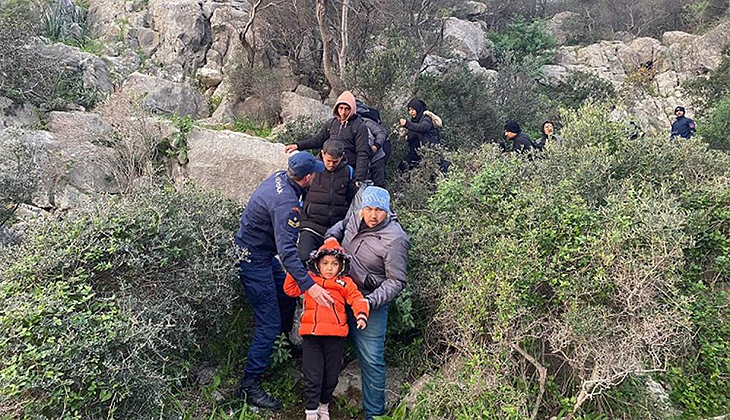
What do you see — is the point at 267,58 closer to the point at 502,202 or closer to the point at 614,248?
the point at 502,202

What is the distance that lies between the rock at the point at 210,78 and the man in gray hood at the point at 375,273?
10.0 m

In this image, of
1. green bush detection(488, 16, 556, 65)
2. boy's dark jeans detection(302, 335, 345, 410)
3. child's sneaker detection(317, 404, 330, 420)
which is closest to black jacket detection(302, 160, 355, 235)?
boy's dark jeans detection(302, 335, 345, 410)

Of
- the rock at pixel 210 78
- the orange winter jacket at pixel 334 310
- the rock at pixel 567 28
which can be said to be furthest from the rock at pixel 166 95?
the rock at pixel 567 28

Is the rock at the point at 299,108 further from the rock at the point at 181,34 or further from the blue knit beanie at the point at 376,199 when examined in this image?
the blue knit beanie at the point at 376,199

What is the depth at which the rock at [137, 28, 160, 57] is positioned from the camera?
44.7ft

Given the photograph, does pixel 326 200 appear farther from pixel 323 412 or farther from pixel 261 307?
pixel 323 412

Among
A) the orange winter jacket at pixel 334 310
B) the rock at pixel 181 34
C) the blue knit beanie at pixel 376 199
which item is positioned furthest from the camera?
the rock at pixel 181 34

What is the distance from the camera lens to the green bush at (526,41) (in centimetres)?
2195

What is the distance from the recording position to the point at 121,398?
3.02 m

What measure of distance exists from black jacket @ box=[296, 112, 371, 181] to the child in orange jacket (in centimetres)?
205

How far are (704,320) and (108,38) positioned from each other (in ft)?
49.4

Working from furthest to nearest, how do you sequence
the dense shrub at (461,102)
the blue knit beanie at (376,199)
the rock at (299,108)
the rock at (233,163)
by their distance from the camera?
the dense shrub at (461,102) → the rock at (299,108) → the rock at (233,163) → the blue knit beanie at (376,199)

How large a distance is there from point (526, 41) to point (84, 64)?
19388 mm

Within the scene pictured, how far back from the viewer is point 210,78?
1261 cm
